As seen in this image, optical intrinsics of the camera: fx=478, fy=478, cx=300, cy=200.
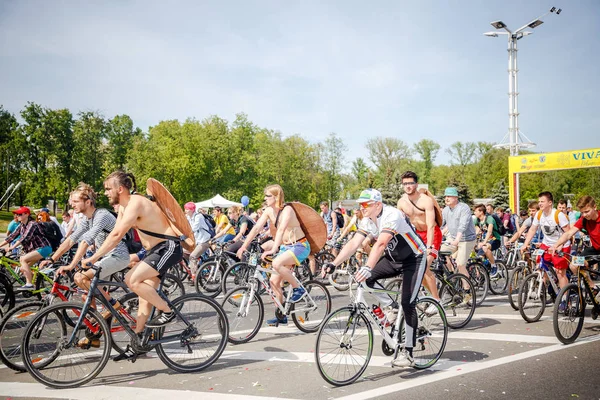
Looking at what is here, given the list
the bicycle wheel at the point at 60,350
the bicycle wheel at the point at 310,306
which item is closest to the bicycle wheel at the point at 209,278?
the bicycle wheel at the point at 310,306

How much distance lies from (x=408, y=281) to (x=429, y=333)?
28.6 inches

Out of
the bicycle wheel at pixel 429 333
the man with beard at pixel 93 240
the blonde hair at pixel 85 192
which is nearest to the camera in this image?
the bicycle wheel at pixel 429 333

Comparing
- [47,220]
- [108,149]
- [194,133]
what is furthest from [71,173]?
[47,220]

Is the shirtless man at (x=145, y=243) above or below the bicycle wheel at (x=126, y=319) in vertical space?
above

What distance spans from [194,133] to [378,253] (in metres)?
52.5

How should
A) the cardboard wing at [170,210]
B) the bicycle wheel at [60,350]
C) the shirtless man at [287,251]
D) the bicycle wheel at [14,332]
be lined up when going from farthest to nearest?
the shirtless man at [287,251], the cardboard wing at [170,210], the bicycle wheel at [14,332], the bicycle wheel at [60,350]

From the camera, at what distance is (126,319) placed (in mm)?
5059

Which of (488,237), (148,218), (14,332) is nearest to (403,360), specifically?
(148,218)

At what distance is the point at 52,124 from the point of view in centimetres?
5403

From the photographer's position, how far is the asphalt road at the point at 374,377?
14.5 ft

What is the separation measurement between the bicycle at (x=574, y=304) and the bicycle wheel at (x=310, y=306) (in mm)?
3014

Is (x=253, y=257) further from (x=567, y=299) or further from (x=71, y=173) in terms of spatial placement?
(x=71, y=173)

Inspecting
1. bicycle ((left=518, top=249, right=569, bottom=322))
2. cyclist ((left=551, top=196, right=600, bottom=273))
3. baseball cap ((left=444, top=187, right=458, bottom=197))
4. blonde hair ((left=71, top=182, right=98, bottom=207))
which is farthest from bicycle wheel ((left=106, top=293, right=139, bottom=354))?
baseball cap ((left=444, top=187, right=458, bottom=197))

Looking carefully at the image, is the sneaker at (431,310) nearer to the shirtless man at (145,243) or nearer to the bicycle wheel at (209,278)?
the shirtless man at (145,243)
